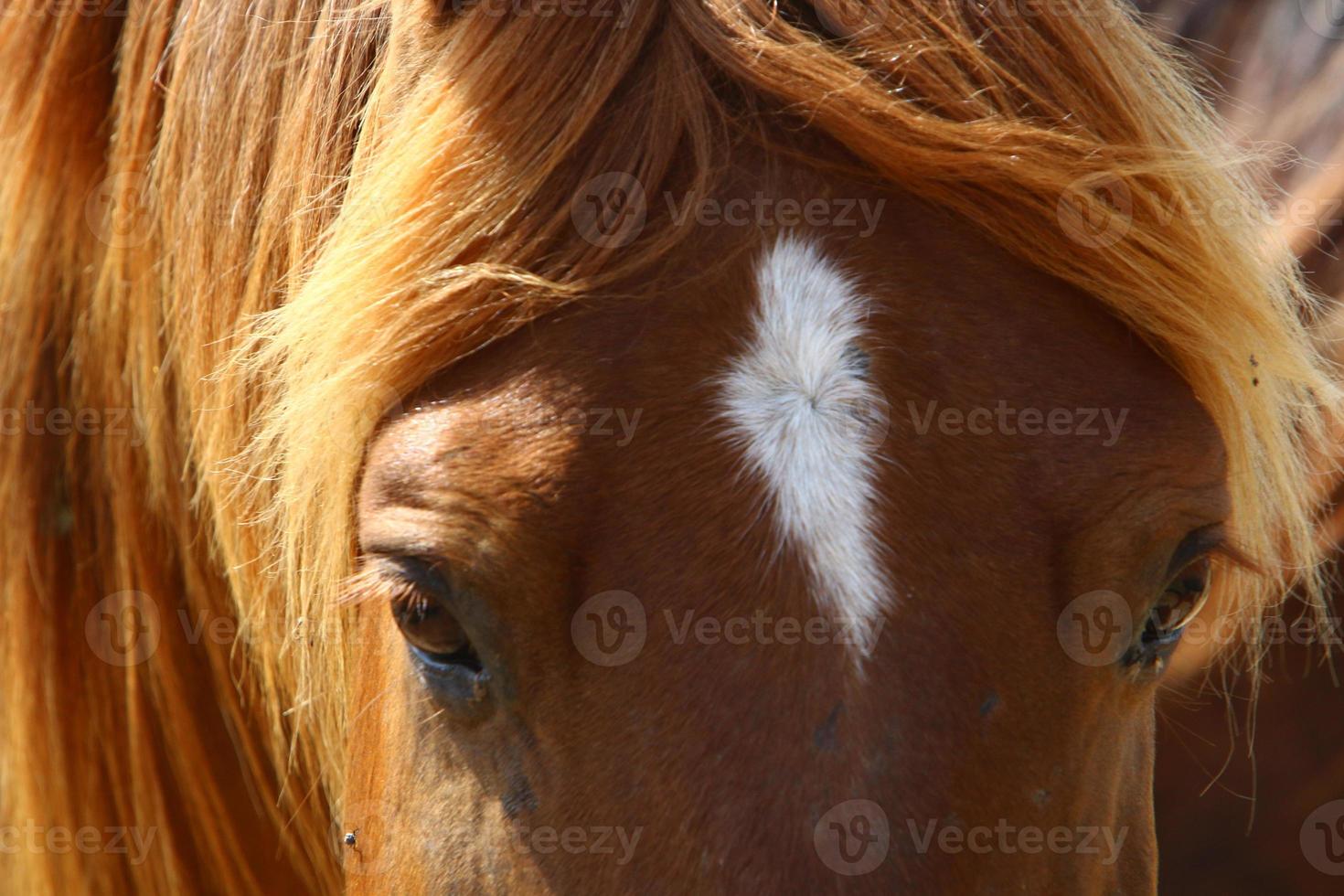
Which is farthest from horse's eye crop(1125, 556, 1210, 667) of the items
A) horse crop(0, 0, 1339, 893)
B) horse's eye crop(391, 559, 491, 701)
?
horse's eye crop(391, 559, 491, 701)

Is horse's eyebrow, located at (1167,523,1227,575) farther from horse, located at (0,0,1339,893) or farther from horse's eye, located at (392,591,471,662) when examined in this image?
horse's eye, located at (392,591,471,662)

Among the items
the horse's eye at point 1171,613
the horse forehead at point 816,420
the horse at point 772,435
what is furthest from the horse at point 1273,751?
the horse forehead at point 816,420

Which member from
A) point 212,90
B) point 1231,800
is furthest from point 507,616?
point 1231,800

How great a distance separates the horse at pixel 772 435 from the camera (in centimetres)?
124

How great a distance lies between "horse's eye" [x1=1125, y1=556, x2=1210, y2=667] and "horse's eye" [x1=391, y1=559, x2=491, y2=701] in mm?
747

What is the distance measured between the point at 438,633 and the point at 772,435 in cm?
45

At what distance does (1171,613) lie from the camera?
148cm

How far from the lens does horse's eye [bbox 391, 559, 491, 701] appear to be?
4.53ft

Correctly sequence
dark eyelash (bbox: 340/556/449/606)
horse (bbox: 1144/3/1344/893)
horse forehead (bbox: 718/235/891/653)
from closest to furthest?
horse forehead (bbox: 718/235/891/653), dark eyelash (bbox: 340/556/449/606), horse (bbox: 1144/3/1344/893)

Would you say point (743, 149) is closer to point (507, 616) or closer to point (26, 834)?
point (507, 616)

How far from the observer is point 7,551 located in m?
2.27

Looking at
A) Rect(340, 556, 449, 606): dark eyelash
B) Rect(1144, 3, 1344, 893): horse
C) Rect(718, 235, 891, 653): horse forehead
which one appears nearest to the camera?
Rect(718, 235, 891, 653): horse forehead

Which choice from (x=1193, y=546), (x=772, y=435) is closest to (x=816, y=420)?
(x=772, y=435)

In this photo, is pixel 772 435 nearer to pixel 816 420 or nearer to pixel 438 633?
pixel 816 420
